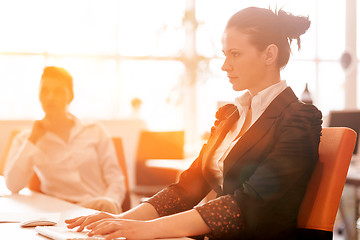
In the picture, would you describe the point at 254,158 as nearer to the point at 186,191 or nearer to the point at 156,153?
the point at 186,191

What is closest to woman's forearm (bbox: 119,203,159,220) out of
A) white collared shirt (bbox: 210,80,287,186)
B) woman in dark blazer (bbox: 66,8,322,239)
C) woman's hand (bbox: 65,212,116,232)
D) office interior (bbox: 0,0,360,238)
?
woman in dark blazer (bbox: 66,8,322,239)

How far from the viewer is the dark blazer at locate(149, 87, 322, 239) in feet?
4.31

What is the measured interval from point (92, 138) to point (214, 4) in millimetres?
5138

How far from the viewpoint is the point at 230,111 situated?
174 centimetres

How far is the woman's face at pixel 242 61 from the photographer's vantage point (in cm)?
147

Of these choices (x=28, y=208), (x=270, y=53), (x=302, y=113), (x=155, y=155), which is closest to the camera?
(x=302, y=113)

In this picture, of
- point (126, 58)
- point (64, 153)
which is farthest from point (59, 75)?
point (126, 58)

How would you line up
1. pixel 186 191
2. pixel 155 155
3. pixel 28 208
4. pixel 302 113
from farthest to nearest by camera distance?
pixel 155 155 → pixel 28 208 → pixel 186 191 → pixel 302 113

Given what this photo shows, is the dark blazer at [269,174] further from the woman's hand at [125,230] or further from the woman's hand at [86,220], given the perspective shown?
the woman's hand at [86,220]

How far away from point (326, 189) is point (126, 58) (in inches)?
240

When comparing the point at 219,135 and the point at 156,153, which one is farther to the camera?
the point at 156,153

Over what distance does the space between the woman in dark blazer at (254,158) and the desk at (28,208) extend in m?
0.14

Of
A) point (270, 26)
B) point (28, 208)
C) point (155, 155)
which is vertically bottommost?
point (155, 155)

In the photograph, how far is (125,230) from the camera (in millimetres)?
1231
